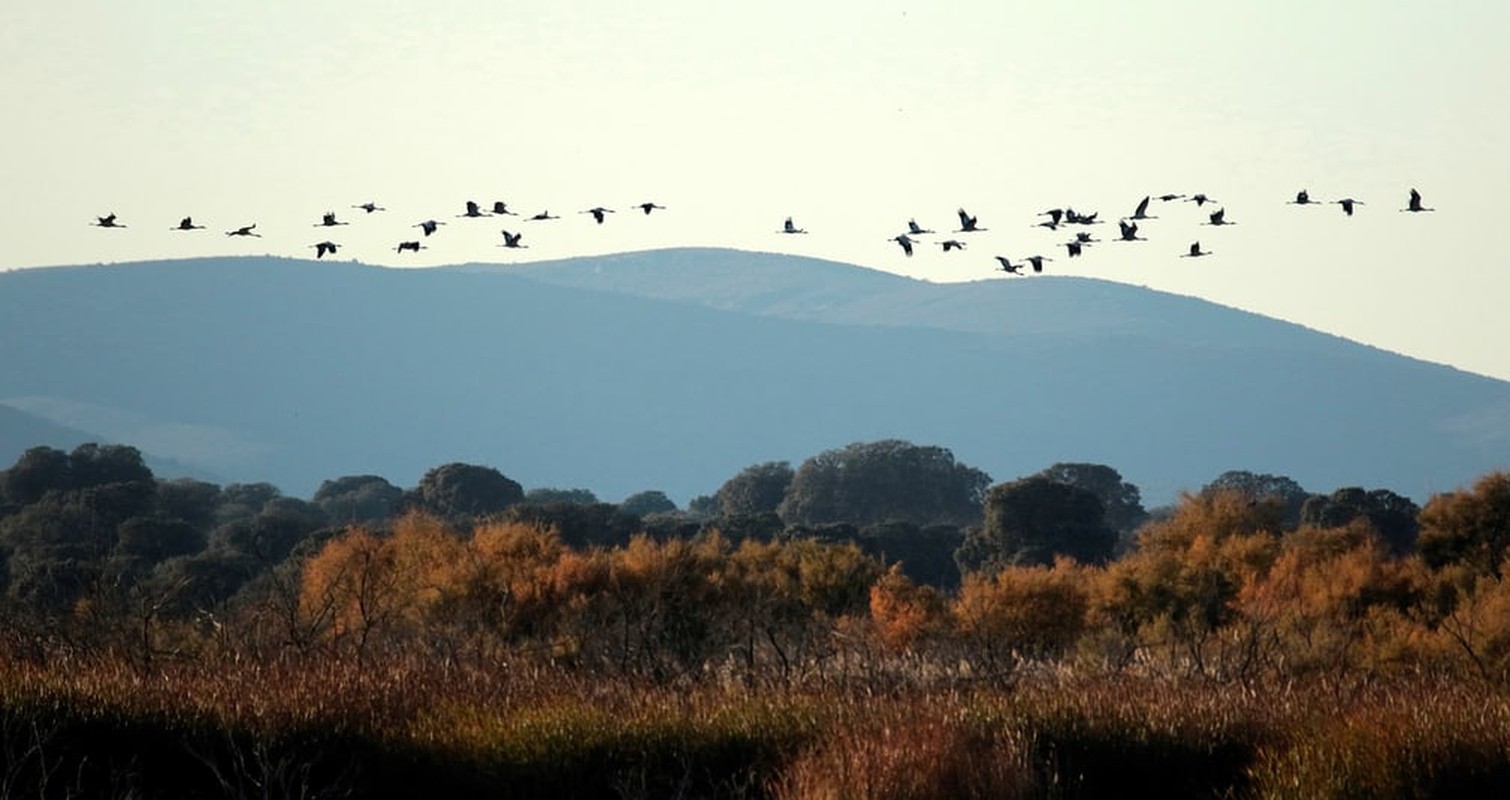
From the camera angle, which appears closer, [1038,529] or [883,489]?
[1038,529]

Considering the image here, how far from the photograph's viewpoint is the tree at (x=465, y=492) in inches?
4230

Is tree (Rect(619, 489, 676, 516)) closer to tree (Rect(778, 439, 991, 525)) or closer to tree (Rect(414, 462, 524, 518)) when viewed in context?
tree (Rect(778, 439, 991, 525))

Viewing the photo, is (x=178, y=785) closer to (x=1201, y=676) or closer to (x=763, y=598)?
(x=1201, y=676)

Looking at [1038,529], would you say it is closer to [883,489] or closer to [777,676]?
[883,489]

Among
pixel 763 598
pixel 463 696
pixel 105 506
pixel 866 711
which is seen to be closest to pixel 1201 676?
pixel 866 711

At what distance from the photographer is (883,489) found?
430 feet

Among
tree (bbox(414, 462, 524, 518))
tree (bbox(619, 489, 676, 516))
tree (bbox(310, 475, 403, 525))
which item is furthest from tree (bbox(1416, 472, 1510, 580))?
tree (bbox(619, 489, 676, 516))

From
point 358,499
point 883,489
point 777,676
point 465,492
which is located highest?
point 777,676

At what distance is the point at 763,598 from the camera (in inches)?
1969

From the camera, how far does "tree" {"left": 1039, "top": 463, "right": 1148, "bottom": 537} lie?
402 ft

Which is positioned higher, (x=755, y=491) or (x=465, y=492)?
(x=465, y=492)

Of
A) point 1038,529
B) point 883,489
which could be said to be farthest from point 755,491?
point 1038,529

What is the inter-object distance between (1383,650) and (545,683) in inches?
850

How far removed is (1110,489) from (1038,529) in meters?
39.5
